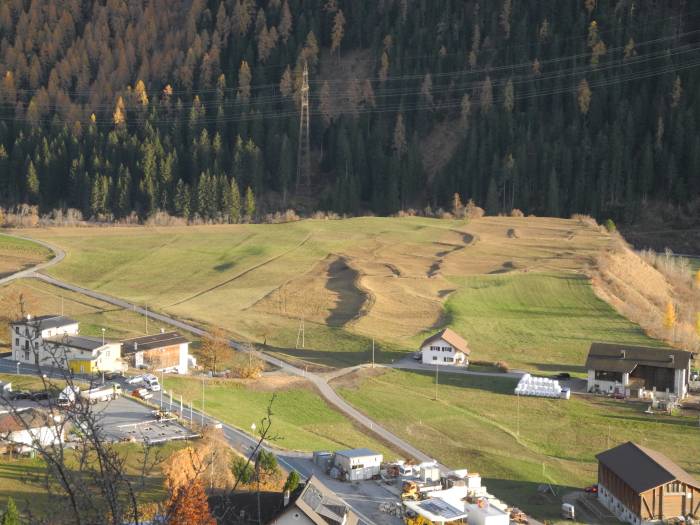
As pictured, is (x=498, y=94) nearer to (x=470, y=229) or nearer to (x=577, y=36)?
(x=577, y=36)

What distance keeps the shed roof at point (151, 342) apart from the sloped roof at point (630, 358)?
1058 inches

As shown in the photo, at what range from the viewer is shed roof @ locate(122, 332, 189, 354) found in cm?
6606

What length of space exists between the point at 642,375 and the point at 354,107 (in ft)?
328

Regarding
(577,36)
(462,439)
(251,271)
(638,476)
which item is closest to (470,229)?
(251,271)

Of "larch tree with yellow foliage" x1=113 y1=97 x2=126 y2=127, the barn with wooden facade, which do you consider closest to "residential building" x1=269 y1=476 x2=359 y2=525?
the barn with wooden facade

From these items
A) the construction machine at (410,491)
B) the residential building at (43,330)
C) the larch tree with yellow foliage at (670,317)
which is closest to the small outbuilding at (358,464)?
the construction machine at (410,491)

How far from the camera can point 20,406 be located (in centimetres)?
5078

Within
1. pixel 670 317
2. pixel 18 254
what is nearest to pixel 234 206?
pixel 18 254

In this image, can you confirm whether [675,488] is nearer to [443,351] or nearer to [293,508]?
[293,508]

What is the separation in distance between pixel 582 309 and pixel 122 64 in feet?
363

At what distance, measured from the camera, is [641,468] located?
4650 centimetres

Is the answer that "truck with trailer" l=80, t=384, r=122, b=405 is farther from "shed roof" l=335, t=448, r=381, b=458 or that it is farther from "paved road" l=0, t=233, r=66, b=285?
"paved road" l=0, t=233, r=66, b=285

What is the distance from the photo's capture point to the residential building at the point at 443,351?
69.1 metres

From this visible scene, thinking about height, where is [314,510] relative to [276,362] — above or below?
above
